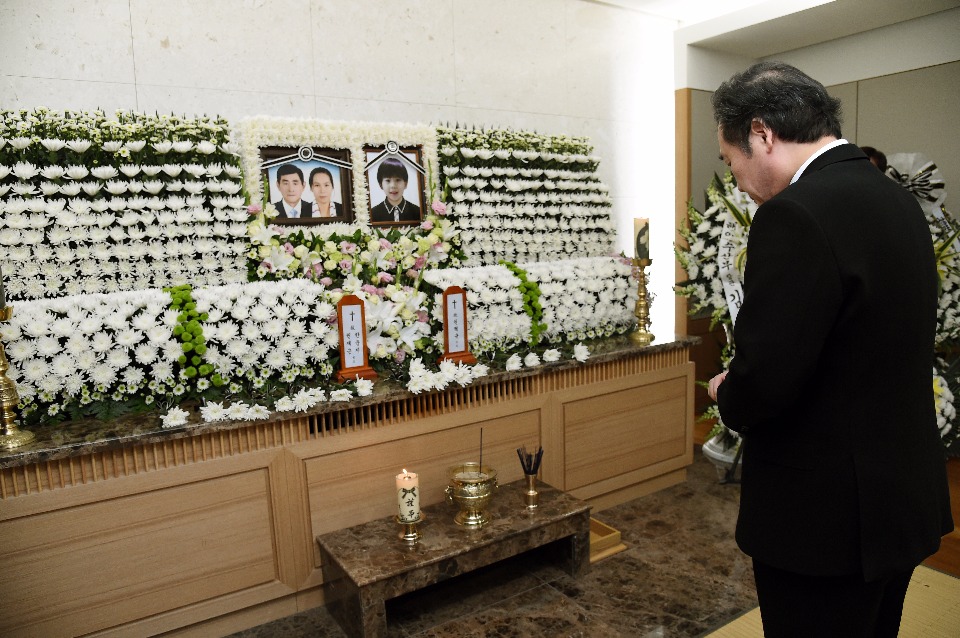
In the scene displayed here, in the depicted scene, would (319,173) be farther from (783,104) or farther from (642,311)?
(783,104)

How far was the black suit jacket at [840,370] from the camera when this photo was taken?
4.01ft

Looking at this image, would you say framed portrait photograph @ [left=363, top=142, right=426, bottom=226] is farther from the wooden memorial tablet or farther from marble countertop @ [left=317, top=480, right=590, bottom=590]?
marble countertop @ [left=317, top=480, right=590, bottom=590]

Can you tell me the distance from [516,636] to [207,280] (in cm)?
204

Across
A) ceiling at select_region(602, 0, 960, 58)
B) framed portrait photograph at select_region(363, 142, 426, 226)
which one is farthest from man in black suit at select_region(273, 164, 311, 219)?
ceiling at select_region(602, 0, 960, 58)

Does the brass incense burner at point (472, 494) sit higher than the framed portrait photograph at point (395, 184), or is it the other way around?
the framed portrait photograph at point (395, 184)

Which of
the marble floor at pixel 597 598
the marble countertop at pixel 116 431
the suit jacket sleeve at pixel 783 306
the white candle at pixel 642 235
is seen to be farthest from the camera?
the white candle at pixel 642 235

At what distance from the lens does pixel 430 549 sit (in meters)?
2.54

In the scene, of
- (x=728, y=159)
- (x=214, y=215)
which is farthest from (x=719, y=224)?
(x=214, y=215)

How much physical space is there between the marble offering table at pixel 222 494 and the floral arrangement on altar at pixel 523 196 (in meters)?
0.98

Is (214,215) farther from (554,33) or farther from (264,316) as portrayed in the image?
(554,33)

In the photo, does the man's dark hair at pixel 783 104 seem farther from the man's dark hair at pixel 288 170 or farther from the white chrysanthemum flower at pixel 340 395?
the man's dark hair at pixel 288 170

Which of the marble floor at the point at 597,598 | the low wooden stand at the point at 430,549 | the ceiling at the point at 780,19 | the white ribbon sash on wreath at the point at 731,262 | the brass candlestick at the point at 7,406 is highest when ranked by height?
the ceiling at the point at 780,19

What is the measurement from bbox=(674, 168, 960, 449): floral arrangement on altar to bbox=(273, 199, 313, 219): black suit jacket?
2159 millimetres

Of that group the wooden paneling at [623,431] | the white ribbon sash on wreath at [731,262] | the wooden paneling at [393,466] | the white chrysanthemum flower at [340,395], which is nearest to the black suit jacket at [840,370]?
the white chrysanthemum flower at [340,395]
